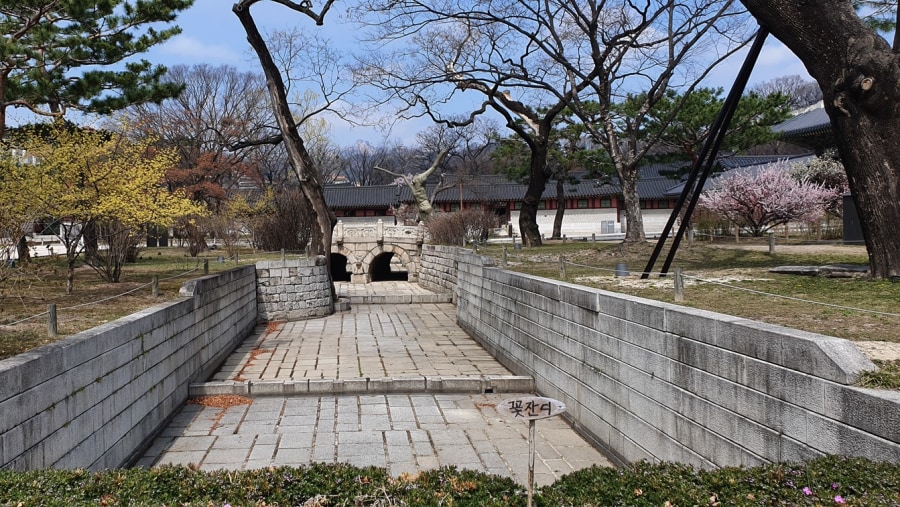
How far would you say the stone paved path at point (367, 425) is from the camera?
21.6 ft

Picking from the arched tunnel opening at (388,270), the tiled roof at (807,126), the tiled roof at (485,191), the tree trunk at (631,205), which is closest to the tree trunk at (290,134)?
the tree trunk at (631,205)

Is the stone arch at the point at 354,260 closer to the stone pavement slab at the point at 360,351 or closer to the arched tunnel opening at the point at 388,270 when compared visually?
the arched tunnel opening at the point at 388,270

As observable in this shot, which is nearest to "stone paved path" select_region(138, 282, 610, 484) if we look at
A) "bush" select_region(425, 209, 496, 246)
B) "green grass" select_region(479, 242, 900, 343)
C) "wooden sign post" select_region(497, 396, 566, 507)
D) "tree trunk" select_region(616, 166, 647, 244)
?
"green grass" select_region(479, 242, 900, 343)

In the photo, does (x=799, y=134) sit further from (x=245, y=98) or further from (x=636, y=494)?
(x=636, y=494)

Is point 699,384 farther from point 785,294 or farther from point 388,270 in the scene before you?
point 388,270

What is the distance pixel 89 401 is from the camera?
5.29 meters

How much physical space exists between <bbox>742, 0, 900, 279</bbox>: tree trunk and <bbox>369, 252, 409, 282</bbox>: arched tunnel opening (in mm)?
27138

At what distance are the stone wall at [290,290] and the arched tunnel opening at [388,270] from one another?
1622 cm

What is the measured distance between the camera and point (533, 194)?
69.7ft

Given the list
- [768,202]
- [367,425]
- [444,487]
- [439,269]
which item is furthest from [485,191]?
[444,487]

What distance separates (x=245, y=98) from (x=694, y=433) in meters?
36.3

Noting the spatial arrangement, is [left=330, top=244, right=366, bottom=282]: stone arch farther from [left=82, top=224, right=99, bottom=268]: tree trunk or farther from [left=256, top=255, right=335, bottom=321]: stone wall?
[left=82, top=224, right=99, bottom=268]: tree trunk

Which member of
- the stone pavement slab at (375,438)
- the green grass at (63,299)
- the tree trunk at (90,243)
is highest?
the tree trunk at (90,243)

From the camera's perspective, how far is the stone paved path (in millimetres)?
6594
